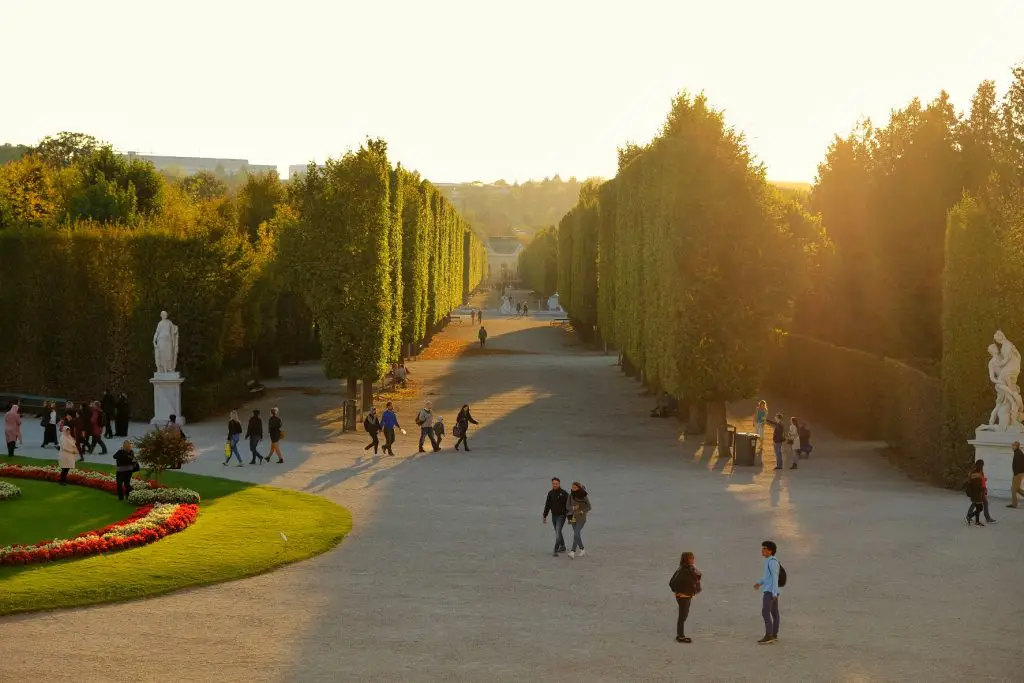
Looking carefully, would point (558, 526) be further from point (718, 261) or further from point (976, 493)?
point (718, 261)

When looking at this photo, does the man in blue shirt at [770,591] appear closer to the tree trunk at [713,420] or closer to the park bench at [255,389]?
the tree trunk at [713,420]

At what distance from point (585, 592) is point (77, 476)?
15001 mm

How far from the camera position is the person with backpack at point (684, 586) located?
16.2 meters

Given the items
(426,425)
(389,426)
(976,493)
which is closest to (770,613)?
(976,493)

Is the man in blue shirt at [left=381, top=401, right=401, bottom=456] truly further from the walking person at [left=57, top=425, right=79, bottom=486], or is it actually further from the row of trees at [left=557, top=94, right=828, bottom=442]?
the walking person at [left=57, top=425, right=79, bottom=486]

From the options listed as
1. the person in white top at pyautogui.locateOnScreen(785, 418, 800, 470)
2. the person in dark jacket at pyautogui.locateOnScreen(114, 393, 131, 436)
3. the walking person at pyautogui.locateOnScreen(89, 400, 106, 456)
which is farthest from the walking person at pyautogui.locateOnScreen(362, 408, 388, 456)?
the person in white top at pyautogui.locateOnScreen(785, 418, 800, 470)

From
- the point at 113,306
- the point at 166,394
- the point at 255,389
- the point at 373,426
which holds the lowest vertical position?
the point at 373,426

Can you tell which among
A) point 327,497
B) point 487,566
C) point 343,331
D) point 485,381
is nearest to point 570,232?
point 485,381

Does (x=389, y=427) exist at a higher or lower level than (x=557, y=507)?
higher

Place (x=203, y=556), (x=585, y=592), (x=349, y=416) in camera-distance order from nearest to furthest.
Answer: (x=585, y=592) → (x=203, y=556) → (x=349, y=416)

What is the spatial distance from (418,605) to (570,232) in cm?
8588

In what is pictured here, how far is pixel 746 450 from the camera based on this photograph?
34906 mm

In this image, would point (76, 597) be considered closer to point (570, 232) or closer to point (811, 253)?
point (811, 253)

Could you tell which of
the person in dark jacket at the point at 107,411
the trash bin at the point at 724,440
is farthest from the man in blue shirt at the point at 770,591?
the person in dark jacket at the point at 107,411
